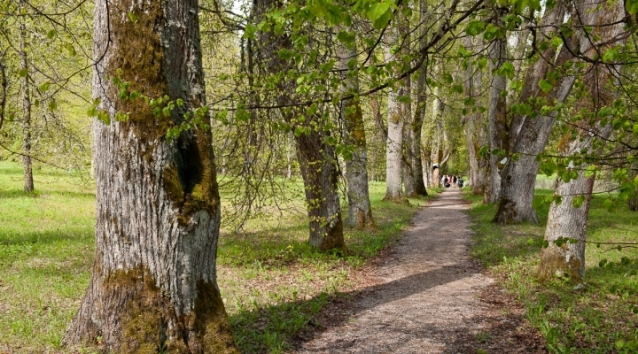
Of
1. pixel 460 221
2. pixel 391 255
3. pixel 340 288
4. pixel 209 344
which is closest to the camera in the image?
pixel 209 344

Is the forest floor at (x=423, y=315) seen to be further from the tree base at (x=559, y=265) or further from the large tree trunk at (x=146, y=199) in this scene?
the large tree trunk at (x=146, y=199)

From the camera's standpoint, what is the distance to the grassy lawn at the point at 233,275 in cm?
558

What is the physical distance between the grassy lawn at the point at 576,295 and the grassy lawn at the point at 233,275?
2.87m

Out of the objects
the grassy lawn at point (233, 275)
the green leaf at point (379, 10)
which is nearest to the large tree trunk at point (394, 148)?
the grassy lawn at point (233, 275)

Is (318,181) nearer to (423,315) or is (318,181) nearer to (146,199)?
(423,315)

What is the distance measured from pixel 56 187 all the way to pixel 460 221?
1934 centimetres

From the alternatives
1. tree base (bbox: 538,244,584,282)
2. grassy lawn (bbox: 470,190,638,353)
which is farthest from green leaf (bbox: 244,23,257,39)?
tree base (bbox: 538,244,584,282)

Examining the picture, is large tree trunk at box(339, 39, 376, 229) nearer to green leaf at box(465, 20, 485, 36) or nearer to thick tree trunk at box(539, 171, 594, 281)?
thick tree trunk at box(539, 171, 594, 281)

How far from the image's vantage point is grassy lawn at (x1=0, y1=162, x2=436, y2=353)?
558 cm

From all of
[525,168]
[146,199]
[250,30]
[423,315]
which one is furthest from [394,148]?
[250,30]

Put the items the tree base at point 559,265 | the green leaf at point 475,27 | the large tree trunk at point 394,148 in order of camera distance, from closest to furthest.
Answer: the green leaf at point 475,27 → the tree base at point 559,265 → the large tree trunk at point 394,148

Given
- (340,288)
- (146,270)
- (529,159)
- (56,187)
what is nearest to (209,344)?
(146,270)

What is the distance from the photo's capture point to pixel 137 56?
424cm

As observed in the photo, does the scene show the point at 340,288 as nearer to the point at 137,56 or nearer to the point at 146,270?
the point at 146,270
